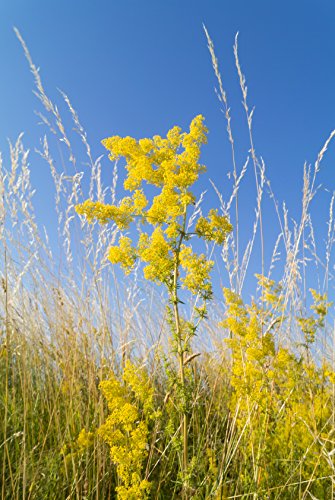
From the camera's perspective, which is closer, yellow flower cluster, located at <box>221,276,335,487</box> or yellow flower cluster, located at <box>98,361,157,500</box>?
yellow flower cluster, located at <box>98,361,157,500</box>

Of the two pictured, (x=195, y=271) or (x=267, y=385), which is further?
(x=267, y=385)

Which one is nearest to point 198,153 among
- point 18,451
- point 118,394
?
point 118,394

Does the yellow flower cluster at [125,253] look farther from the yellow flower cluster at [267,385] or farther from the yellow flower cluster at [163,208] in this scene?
the yellow flower cluster at [267,385]

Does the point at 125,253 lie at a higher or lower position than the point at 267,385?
higher

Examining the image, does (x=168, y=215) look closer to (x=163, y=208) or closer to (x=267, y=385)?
(x=163, y=208)

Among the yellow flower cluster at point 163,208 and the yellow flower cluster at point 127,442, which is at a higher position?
the yellow flower cluster at point 163,208

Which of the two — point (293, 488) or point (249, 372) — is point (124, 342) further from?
point (293, 488)

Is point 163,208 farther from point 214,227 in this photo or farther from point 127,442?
point 127,442

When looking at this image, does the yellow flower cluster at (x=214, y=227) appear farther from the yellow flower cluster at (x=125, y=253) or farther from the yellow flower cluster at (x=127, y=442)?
the yellow flower cluster at (x=127, y=442)

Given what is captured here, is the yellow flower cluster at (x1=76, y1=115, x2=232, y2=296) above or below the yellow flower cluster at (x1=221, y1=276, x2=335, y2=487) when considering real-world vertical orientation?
above

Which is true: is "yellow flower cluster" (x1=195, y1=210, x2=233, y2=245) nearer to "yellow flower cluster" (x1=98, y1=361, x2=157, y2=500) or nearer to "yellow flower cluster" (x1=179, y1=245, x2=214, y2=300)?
"yellow flower cluster" (x1=179, y1=245, x2=214, y2=300)

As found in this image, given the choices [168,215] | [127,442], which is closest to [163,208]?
[168,215]

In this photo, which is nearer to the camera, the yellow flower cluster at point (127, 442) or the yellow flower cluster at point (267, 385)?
the yellow flower cluster at point (127, 442)

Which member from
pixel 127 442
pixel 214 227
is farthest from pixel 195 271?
pixel 127 442
